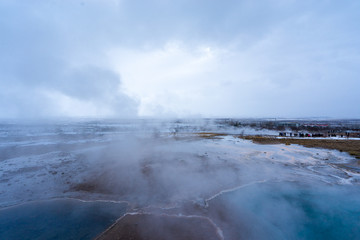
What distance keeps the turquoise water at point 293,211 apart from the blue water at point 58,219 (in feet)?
13.5

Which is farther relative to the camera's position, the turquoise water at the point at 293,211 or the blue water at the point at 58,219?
the turquoise water at the point at 293,211

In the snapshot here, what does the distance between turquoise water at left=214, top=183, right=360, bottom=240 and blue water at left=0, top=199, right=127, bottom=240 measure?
4.10 m

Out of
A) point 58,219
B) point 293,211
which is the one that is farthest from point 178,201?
point 293,211

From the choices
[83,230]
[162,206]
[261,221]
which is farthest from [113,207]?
[261,221]

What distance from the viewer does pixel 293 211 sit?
5.98m

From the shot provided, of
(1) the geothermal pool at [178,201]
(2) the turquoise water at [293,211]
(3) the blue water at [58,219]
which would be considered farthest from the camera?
(2) the turquoise water at [293,211]

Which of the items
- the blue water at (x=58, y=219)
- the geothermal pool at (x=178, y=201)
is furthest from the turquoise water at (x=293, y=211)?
the blue water at (x=58, y=219)

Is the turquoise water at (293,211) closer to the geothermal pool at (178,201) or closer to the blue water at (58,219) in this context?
the geothermal pool at (178,201)

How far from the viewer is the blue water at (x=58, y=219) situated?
464 centimetres

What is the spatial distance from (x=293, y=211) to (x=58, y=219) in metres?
8.30

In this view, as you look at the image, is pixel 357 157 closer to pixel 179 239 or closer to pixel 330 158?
pixel 330 158

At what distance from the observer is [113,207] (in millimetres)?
5910

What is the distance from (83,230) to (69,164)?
7671 mm

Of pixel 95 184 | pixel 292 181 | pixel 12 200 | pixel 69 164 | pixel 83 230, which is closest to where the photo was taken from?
pixel 83 230
